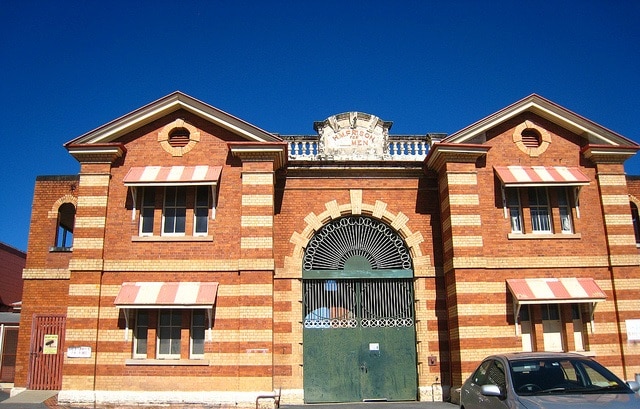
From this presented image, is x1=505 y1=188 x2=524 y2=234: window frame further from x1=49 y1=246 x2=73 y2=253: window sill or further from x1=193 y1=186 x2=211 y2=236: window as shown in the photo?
x1=49 y1=246 x2=73 y2=253: window sill

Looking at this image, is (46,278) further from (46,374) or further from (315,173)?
(315,173)

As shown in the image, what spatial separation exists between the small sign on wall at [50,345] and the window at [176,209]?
15.8ft

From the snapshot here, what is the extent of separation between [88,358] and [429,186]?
34.9ft

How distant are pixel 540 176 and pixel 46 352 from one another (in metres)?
15.5

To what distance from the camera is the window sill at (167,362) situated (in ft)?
50.7

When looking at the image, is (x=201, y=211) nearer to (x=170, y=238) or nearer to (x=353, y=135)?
(x=170, y=238)

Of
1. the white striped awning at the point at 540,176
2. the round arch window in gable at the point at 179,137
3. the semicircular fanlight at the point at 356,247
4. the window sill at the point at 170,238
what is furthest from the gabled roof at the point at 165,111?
the white striped awning at the point at 540,176

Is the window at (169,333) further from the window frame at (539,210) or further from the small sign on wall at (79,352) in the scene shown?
the window frame at (539,210)

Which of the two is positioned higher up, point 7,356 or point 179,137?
point 179,137

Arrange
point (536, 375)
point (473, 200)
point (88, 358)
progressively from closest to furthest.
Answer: point (536, 375)
point (88, 358)
point (473, 200)

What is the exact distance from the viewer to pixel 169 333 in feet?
52.5

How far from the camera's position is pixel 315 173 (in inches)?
699

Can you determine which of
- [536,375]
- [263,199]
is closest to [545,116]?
[263,199]

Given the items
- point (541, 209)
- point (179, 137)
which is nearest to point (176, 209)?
point (179, 137)
